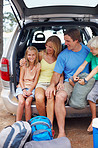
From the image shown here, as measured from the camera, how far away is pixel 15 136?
2297 millimetres

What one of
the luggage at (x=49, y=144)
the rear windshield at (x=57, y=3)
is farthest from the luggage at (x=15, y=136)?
the rear windshield at (x=57, y=3)

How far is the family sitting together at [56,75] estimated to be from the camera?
3018 mm

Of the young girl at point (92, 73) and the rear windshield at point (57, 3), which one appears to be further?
the rear windshield at point (57, 3)

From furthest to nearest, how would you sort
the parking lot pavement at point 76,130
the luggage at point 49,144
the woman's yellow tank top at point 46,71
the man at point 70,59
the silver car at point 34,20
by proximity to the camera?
the woman's yellow tank top at point 46,71, the man at point 70,59, the silver car at point 34,20, the parking lot pavement at point 76,130, the luggage at point 49,144

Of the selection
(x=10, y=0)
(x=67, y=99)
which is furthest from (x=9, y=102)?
(x=10, y=0)

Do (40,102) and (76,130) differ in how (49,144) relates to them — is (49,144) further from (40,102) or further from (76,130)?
(76,130)

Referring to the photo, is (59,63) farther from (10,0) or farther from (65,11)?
(10,0)

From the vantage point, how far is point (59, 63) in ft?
10.8

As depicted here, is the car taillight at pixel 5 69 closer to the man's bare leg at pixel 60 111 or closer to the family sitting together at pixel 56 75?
the family sitting together at pixel 56 75

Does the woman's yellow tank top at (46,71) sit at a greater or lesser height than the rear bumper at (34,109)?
greater

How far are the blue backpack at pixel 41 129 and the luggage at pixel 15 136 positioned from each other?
0.34ft

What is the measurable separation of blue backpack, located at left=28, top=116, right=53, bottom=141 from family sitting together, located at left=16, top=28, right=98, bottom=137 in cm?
41

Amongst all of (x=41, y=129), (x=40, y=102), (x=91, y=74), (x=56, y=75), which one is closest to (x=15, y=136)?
(x=41, y=129)

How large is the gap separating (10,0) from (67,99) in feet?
4.98
